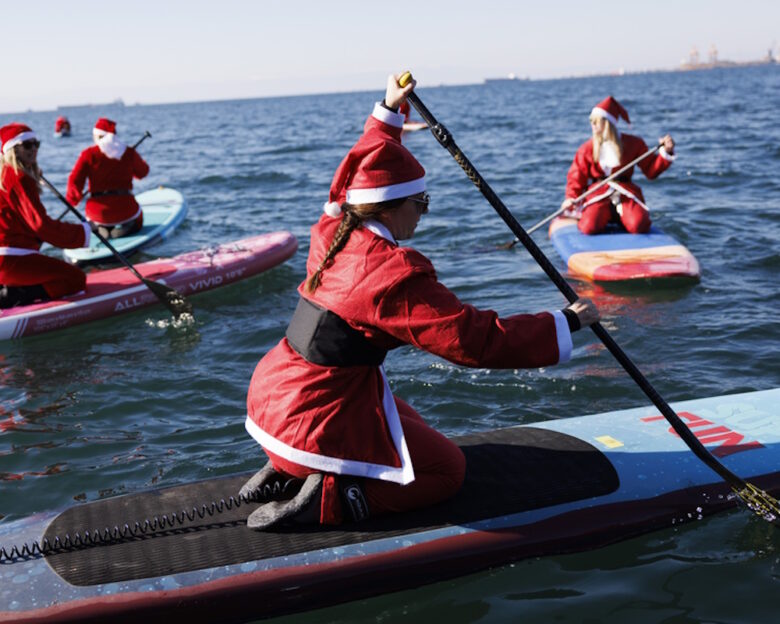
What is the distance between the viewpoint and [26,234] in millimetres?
7570

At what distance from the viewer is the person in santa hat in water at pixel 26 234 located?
729 centimetres

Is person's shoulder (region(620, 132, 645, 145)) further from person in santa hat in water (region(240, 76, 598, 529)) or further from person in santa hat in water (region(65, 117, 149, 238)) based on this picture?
person in santa hat in water (region(240, 76, 598, 529))

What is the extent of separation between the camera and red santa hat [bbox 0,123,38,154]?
7.25 m

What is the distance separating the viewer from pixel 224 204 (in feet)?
53.1

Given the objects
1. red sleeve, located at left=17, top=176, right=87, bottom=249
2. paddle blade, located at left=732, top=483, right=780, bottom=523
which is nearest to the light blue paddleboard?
red sleeve, located at left=17, top=176, right=87, bottom=249

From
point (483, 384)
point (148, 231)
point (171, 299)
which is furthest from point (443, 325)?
point (148, 231)

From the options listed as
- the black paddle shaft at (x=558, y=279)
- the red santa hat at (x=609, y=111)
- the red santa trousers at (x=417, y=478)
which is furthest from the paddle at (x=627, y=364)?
the red santa hat at (x=609, y=111)

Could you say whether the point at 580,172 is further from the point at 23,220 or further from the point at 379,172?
the point at 379,172

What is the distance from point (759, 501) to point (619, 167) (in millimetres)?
5892

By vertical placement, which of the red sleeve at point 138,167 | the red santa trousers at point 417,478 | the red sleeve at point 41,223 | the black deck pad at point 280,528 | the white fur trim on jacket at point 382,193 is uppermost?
the white fur trim on jacket at point 382,193

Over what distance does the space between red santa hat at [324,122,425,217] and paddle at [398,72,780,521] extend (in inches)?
18.0

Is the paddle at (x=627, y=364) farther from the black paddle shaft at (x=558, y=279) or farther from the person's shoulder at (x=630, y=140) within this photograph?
the person's shoulder at (x=630, y=140)

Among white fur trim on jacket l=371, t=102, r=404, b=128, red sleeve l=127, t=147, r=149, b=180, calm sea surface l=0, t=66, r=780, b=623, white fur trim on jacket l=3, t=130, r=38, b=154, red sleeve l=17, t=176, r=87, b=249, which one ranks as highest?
white fur trim on jacket l=371, t=102, r=404, b=128

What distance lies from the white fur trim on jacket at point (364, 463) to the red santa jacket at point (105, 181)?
24.7ft
